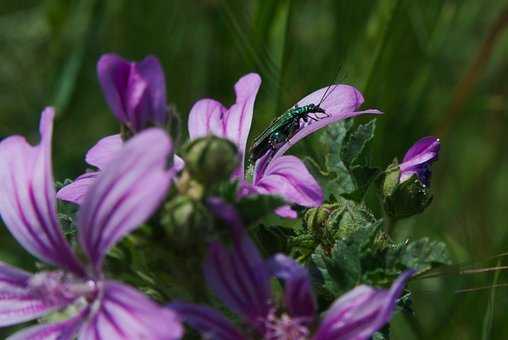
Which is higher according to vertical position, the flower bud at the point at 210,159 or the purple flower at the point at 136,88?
the purple flower at the point at 136,88

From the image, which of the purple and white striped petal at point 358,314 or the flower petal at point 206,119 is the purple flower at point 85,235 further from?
the flower petal at point 206,119

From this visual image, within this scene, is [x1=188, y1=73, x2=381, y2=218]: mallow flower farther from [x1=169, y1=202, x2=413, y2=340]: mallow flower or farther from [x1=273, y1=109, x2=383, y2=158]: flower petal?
[x1=169, y1=202, x2=413, y2=340]: mallow flower

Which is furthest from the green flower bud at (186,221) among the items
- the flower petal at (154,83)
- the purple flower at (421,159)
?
the purple flower at (421,159)

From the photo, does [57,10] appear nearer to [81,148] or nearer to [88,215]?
[81,148]

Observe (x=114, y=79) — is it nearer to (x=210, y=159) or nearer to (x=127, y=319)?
(x=210, y=159)

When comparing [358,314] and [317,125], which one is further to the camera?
[317,125]

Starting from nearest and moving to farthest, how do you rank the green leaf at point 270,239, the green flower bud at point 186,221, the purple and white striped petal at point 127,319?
the purple and white striped petal at point 127,319
the green flower bud at point 186,221
the green leaf at point 270,239

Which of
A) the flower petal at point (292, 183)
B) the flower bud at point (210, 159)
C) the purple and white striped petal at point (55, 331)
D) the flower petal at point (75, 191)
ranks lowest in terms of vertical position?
the purple and white striped petal at point (55, 331)

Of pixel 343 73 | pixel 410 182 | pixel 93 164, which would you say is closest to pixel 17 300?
pixel 93 164
